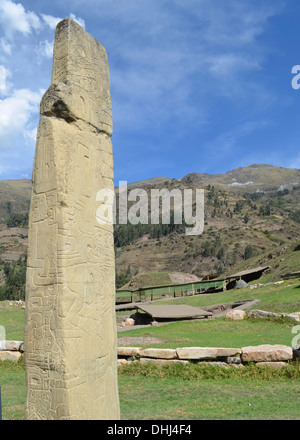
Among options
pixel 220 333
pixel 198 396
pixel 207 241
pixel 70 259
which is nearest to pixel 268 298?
pixel 220 333

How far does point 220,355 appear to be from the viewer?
28.8 feet

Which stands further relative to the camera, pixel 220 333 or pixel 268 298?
pixel 268 298

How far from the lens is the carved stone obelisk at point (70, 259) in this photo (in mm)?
4406

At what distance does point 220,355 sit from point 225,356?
0.40ft

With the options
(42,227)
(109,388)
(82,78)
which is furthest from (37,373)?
(82,78)

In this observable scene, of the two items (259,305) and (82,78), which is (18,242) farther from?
(82,78)

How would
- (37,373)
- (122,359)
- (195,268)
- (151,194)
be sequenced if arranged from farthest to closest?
(151,194) < (195,268) < (122,359) < (37,373)

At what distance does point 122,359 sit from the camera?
382 inches

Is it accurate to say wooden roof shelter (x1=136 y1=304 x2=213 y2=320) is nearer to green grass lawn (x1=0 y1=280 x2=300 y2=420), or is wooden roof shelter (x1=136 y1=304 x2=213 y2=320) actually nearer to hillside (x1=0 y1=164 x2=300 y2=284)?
green grass lawn (x1=0 y1=280 x2=300 y2=420)

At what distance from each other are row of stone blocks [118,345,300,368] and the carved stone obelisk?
4191 mm

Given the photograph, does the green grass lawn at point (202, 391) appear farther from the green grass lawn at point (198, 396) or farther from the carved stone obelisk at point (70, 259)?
the carved stone obelisk at point (70, 259)

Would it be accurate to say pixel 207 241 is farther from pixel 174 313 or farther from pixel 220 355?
pixel 220 355

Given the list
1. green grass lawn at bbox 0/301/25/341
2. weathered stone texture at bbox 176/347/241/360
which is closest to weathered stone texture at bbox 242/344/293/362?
weathered stone texture at bbox 176/347/241/360

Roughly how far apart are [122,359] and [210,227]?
82.1 meters
